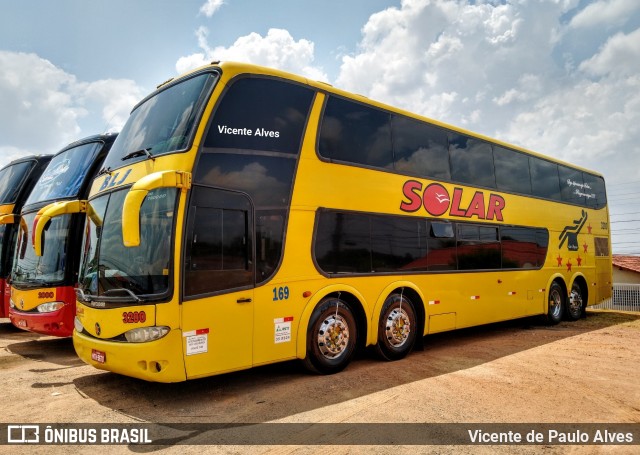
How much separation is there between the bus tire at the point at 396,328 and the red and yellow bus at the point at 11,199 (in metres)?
8.55

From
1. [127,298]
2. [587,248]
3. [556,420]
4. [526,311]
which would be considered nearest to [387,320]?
[556,420]

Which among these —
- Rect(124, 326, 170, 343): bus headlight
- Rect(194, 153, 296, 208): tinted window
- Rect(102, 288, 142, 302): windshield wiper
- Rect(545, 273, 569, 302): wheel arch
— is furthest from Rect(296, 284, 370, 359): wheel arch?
Rect(545, 273, 569, 302): wheel arch

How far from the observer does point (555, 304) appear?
12719 millimetres

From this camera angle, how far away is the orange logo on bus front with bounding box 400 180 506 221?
827 cm

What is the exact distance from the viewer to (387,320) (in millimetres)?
7672

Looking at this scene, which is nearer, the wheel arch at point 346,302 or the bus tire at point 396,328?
the wheel arch at point 346,302

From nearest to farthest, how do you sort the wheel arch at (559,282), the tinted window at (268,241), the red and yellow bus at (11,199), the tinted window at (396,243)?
the tinted window at (268,241) < the tinted window at (396,243) < the red and yellow bus at (11,199) < the wheel arch at (559,282)

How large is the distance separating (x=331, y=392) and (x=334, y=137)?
12.1 feet

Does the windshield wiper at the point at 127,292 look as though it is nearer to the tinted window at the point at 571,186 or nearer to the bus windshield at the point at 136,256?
the bus windshield at the point at 136,256

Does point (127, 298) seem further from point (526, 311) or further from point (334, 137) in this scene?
point (526, 311)

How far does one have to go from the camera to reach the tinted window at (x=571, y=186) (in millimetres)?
13087

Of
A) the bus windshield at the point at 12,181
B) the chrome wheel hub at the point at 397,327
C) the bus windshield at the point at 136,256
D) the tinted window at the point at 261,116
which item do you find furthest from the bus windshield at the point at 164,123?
the bus windshield at the point at 12,181

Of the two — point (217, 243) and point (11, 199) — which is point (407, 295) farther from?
point (11, 199)

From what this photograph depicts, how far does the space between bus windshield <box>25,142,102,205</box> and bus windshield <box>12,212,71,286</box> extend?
2.16 ft
